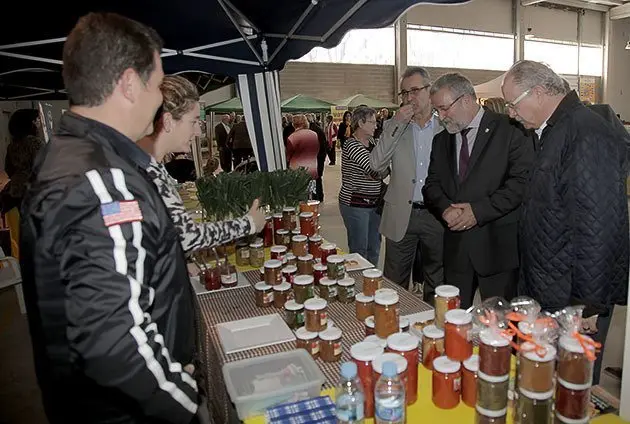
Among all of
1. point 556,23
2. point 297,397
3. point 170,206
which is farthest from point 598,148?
point 556,23

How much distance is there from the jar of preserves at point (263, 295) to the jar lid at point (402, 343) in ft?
2.67

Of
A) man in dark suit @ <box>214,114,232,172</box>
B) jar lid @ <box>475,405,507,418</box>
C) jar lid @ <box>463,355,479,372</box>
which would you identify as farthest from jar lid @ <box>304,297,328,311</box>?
man in dark suit @ <box>214,114,232,172</box>

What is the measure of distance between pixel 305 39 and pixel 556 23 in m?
18.4

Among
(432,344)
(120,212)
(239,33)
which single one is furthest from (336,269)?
(239,33)

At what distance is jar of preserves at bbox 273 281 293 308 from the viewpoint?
1888mm

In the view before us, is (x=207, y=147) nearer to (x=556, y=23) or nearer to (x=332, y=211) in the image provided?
(x=332, y=211)

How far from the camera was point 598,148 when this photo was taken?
1663 millimetres

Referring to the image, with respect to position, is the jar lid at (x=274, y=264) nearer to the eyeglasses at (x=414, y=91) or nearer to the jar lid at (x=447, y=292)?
the jar lid at (x=447, y=292)

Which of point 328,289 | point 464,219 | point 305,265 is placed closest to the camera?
point 328,289

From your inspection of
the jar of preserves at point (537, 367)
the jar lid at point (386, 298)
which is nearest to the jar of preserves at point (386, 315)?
the jar lid at point (386, 298)

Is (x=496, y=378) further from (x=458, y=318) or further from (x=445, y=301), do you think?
(x=445, y=301)

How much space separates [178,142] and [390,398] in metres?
1.19

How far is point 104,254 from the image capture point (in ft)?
2.77

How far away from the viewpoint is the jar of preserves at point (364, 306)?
1679 mm
